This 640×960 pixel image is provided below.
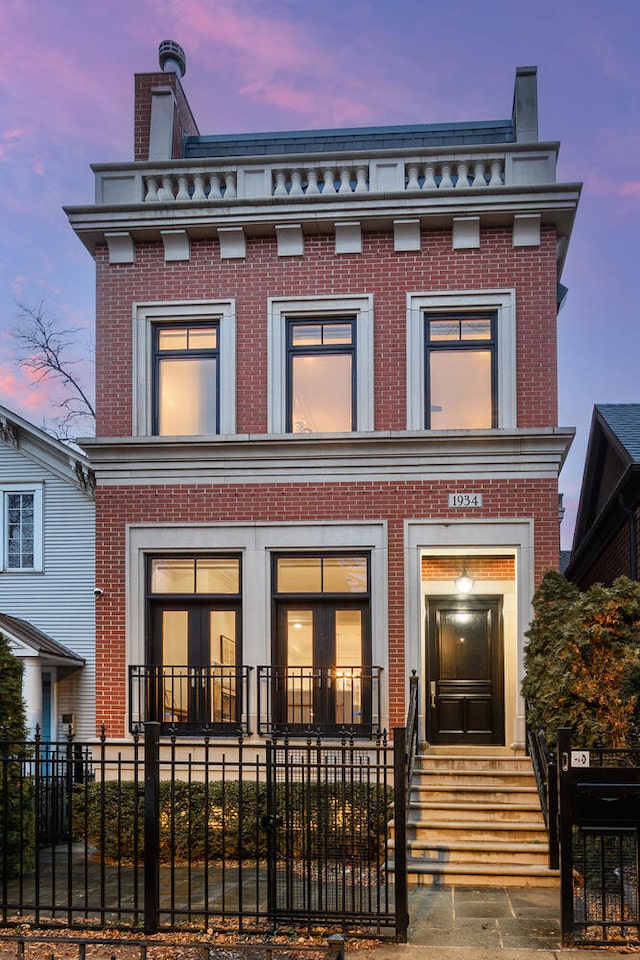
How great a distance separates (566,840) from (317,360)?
7294mm

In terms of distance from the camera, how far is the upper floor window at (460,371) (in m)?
12.3

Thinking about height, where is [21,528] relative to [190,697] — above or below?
above

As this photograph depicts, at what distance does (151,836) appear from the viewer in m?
8.02

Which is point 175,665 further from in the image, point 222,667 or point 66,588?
point 66,588

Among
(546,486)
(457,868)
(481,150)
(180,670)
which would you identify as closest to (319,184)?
(481,150)

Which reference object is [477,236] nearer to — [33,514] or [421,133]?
[421,133]

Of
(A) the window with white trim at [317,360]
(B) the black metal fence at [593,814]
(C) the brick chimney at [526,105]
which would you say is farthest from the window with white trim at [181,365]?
(B) the black metal fence at [593,814]

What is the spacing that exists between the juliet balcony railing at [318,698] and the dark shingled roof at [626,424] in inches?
199

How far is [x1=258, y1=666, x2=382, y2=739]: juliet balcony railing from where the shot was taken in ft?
39.0

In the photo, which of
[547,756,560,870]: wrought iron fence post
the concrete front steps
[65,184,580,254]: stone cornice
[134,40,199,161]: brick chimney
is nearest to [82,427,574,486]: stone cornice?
[65,184,580,254]: stone cornice

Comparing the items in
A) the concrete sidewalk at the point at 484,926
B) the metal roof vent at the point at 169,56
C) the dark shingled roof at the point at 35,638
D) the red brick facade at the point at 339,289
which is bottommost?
the concrete sidewalk at the point at 484,926

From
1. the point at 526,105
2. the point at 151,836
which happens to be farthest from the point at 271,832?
the point at 526,105

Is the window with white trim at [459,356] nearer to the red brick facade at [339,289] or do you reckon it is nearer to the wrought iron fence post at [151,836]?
the red brick facade at [339,289]

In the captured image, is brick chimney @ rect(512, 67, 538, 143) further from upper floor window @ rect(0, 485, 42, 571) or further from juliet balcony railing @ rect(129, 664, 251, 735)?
upper floor window @ rect(0, 485, 42, 571)
